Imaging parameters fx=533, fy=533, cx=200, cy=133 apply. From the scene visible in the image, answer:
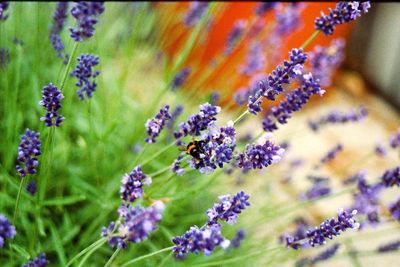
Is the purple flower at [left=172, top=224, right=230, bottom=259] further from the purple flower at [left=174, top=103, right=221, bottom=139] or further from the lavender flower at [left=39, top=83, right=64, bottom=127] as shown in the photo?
the lavender flower at [left=39, top=83, right=64, bottom=127]

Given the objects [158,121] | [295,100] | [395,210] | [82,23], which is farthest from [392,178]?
[82,23]

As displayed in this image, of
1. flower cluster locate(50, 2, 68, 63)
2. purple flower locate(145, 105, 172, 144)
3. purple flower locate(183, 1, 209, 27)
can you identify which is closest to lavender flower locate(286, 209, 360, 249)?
purple flower locate(145, 105, 172, 144)

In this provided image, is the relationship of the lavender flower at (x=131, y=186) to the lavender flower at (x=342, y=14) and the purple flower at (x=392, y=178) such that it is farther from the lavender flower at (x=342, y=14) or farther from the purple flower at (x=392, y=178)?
the purple flower at (x=392, y=178)

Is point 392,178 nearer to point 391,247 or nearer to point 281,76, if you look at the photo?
point 391,247

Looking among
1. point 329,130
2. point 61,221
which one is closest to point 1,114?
point 61,221

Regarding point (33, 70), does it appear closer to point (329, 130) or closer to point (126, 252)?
point (126, 252)

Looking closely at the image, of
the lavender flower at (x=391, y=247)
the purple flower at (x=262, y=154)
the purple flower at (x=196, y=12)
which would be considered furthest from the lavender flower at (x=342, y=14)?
the purple flower at (x=196, y=12)
